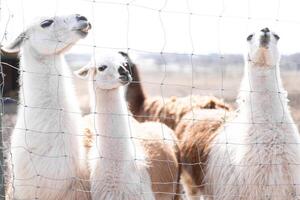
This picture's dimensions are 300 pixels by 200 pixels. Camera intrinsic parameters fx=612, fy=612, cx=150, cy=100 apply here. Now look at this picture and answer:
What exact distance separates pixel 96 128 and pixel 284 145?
120cm

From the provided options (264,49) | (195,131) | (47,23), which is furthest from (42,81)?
(195,131)

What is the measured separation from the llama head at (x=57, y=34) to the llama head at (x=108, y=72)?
0.28 m

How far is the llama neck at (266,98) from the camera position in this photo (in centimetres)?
395

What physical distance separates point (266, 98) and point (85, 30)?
125cm

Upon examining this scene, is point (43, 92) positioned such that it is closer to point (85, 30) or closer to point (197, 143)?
point (85, 30)

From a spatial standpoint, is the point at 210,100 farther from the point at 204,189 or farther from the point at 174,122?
the point at 204,189

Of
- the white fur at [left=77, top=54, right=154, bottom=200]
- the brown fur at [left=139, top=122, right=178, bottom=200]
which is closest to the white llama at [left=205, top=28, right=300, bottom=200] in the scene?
the brown fur at [left=139, top=122, right=178, bottom=200]

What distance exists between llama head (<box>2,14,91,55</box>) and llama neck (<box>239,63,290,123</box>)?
1.16 metres

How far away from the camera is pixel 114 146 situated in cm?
380

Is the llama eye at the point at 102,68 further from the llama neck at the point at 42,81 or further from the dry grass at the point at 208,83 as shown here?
the dry grass at the point at 208,83

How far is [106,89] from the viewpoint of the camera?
391 cm

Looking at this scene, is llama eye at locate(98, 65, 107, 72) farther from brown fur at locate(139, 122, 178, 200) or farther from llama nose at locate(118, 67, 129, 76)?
brown fur at locate(139, 122, 178, 200)

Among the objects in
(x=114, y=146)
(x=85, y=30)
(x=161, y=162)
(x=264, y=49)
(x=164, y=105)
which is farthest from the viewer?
(x=164, y=105)

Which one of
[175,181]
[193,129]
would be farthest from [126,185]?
[193,129]
